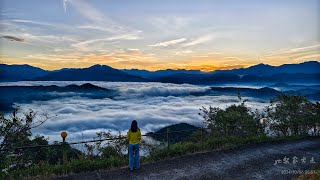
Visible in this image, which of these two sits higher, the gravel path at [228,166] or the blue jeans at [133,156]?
the blue jeans at [133,156]

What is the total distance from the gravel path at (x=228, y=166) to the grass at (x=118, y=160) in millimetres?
431

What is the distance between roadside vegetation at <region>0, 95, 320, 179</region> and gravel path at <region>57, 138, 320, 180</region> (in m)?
0.62

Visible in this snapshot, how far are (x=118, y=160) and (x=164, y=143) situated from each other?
2.90 m

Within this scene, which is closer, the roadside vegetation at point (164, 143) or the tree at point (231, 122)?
the roadside vegetation at point (164, 143)

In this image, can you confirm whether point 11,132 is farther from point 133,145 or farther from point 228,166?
point 228,166

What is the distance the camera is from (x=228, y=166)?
10.2 m

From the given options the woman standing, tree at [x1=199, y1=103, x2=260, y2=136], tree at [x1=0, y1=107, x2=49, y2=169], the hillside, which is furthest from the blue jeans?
tree at [x1=199, y1=103, x2=260, y2=136]

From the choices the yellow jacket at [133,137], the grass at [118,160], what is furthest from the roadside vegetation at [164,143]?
the yellow jacket at [133,137]

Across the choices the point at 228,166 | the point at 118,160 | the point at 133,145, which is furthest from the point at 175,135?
the point at 133,145

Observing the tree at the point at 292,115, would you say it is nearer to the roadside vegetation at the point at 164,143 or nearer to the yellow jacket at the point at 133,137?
the roadside vegetation at the point at 164,143

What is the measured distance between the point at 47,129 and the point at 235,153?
6591 centimetres

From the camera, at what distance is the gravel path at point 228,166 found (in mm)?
9133

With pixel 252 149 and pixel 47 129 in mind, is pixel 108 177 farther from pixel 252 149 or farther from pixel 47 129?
pixel 47 129

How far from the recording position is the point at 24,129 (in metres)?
9.41
